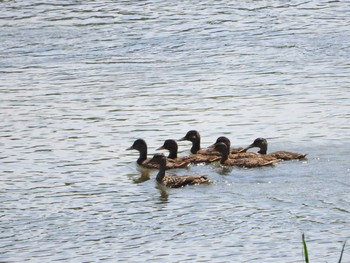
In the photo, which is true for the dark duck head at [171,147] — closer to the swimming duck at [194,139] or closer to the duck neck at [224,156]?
the swimming duck at [194,139]

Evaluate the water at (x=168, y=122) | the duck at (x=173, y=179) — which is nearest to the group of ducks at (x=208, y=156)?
the duck at (x=173, y=179)

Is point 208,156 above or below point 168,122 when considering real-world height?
below

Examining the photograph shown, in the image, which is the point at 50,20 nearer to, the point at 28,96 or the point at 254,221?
the point at 28,96

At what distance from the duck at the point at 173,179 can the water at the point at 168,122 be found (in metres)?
0.14

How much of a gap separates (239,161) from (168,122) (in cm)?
257

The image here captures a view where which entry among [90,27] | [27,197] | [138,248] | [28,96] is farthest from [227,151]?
[90,27]

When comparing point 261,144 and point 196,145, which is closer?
point 261,144

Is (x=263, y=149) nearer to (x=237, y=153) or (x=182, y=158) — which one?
(x=237, y=153)

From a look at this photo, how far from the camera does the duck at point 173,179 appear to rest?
13.6 meters

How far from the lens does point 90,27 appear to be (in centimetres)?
2481

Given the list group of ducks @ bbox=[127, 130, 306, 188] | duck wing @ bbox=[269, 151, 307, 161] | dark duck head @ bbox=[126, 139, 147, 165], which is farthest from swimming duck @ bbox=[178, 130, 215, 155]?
duck wing @ bbox=[269, 151, 307, 161]

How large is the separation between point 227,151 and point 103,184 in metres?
1.70

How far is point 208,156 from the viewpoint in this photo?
15.1 meters

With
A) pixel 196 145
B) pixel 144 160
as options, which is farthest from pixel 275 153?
pixel 144 160
